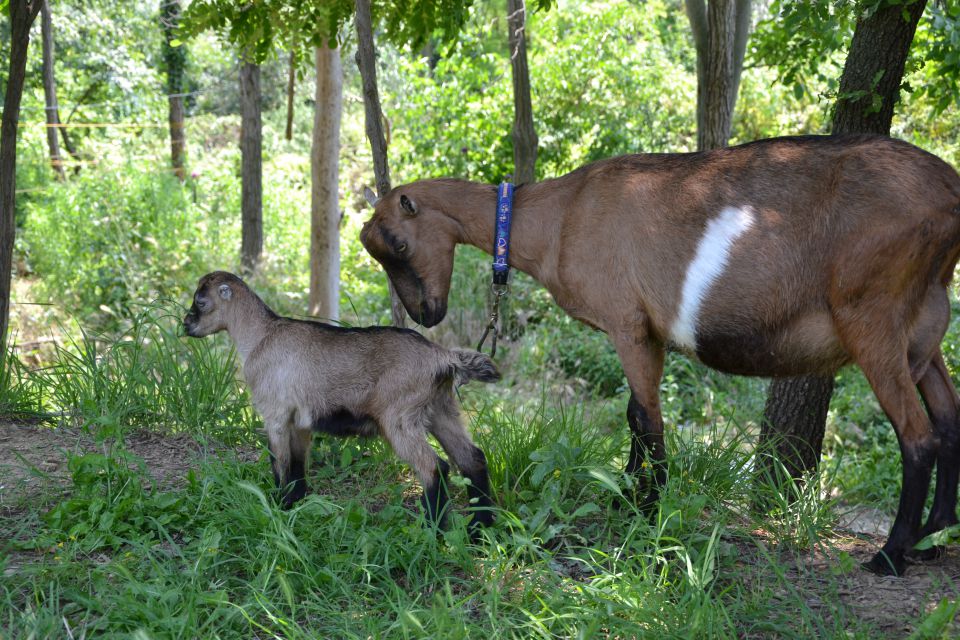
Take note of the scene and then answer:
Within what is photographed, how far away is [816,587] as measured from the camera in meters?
3.51

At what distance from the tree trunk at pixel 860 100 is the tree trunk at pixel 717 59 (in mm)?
1982

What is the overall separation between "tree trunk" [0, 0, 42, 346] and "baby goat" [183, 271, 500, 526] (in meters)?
2.46

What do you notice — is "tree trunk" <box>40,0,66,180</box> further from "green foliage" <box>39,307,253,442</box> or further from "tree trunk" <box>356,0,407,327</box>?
"tree trunk" <box>356,0,407,327</box>

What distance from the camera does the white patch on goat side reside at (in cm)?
367

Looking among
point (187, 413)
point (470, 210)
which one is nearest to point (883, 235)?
point (470, 210)

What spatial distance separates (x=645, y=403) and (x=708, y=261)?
69cm

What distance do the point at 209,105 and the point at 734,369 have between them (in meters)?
22.8

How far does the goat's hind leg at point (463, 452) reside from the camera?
151 inches

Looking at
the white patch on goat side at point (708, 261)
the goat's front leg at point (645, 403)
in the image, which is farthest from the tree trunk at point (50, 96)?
the white patch on goat side at point (708, 261)

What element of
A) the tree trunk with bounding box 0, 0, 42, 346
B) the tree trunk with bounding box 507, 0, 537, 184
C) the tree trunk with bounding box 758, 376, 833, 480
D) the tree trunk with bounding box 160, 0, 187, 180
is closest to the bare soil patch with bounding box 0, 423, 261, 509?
the tree trunk with bounding box 0, 0, 42, 346

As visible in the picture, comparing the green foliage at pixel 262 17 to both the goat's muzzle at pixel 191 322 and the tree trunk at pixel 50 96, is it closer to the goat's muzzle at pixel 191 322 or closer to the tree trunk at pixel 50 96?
the goat's muzzle at pixel 191 322

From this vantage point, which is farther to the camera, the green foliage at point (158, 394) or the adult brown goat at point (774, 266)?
the green foliage at point (158, 394)

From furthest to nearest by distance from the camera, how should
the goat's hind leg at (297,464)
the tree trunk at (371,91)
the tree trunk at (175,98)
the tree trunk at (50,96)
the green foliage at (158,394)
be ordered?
1. the tree trunk at (175,98)
2. the tree trunk at (50,96)
3. the green foliage at (158,394)
4. the tree trunk at (371,91)
5. the goat's hind leg at (297,464)

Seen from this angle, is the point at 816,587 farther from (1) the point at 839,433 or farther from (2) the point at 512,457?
(1) the point at 839,433
